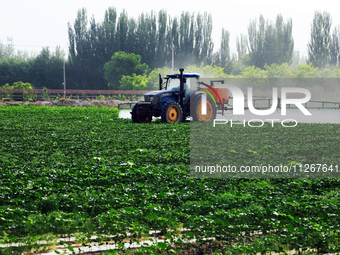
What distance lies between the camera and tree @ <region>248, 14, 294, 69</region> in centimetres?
6506

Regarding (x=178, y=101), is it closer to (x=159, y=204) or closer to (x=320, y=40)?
(x=159, y=204)

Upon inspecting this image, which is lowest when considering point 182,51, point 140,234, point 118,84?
point 140,234

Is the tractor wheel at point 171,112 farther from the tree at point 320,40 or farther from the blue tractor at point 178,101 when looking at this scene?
the tree at point 320,40

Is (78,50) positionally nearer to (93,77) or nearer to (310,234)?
(93,77)

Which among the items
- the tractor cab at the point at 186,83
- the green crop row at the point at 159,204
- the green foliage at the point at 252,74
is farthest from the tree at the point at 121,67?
the green crop row at the point at 159,204

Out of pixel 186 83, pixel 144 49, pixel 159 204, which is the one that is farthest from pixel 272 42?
pixel 159 204

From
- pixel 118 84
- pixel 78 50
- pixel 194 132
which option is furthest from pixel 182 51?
pixel 194 132

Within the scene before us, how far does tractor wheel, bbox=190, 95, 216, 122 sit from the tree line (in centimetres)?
5006

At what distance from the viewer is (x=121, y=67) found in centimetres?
6481

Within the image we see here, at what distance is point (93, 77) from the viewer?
223 ft

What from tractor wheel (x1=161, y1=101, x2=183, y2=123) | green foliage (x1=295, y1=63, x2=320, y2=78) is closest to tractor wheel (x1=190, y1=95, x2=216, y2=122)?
tractor wheel (x1=161, y1=101, x2=183, y2=123)

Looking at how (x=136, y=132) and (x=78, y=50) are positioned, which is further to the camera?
(x=78, y=50)

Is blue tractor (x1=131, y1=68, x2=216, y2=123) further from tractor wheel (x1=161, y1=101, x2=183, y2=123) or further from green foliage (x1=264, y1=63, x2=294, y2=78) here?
green foliage (x1=264, y1=63, x2=294, y2=78)

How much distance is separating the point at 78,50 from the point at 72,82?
250 inches
